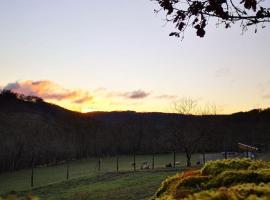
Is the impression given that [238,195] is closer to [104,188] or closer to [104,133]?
[104,188]

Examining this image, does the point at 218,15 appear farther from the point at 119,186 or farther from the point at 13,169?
the point at 13,169

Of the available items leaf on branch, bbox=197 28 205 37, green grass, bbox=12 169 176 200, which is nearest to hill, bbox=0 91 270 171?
green grass, bbox=12 169 176 200

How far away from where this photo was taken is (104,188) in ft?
131

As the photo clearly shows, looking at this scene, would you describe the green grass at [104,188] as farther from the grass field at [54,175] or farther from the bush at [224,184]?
the bush at [224,184]

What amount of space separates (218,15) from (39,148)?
118m

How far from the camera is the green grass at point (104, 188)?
34.1 meters

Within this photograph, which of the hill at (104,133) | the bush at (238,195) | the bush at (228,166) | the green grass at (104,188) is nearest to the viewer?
the bush at (238,195)

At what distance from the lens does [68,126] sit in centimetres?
16238

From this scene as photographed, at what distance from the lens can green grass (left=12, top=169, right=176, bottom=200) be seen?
34125mm

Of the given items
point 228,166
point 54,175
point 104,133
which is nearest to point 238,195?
point 228,166

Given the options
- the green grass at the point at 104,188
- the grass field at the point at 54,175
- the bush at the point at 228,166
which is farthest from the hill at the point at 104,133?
the bush at the point at 228,166

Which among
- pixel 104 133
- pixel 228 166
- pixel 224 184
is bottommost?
pixel 224 184

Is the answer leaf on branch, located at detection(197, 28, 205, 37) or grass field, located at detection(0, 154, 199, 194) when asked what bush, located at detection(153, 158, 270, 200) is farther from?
grass field, located at detection(0, 154, 199, 194)

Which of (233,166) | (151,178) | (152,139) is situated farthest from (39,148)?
(233,166)
